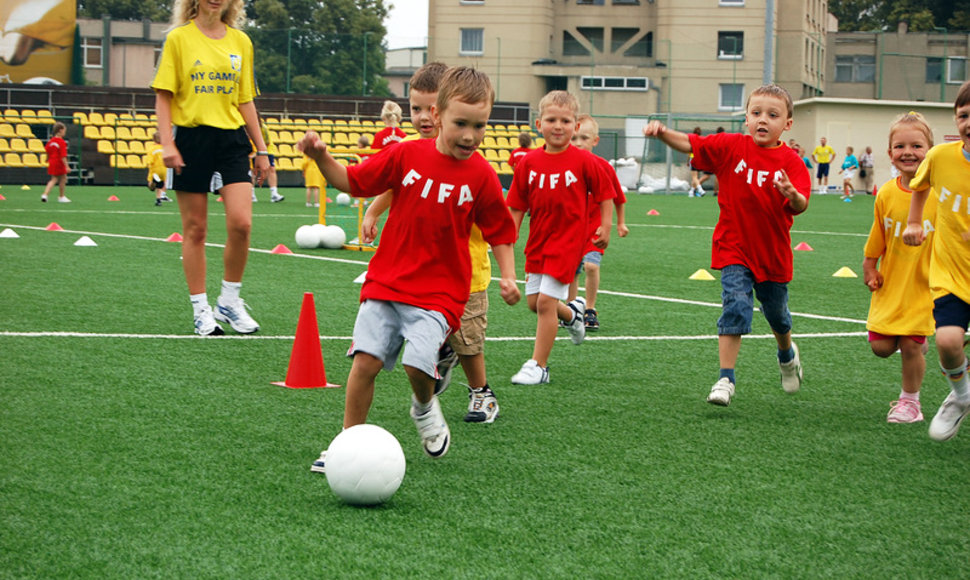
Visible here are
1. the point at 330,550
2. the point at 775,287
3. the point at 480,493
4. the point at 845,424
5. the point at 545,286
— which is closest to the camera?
the point at 330,550

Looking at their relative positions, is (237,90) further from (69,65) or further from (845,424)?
(69,65)

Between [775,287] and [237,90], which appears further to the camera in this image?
[237,90]

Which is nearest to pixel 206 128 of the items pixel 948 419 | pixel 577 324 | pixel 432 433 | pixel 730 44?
pixel 577 324

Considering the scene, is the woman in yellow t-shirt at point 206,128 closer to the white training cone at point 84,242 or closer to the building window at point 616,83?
the white training cone at point 84,242

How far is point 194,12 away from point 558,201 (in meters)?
2.67

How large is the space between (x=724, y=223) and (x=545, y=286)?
3.81 feet

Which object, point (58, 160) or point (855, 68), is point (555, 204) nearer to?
point (58, 160)

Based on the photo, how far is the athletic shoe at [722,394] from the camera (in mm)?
5348

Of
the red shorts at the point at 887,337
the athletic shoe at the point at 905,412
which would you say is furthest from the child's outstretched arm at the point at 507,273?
the red shorts at the point at 887,337

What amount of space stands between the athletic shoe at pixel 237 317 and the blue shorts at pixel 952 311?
4.29 metres

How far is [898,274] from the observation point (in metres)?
5.63

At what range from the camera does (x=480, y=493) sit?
3.96 meters

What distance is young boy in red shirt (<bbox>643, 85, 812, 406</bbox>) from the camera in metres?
5.66

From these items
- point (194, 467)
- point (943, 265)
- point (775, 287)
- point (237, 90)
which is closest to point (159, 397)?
point (194, 467)
